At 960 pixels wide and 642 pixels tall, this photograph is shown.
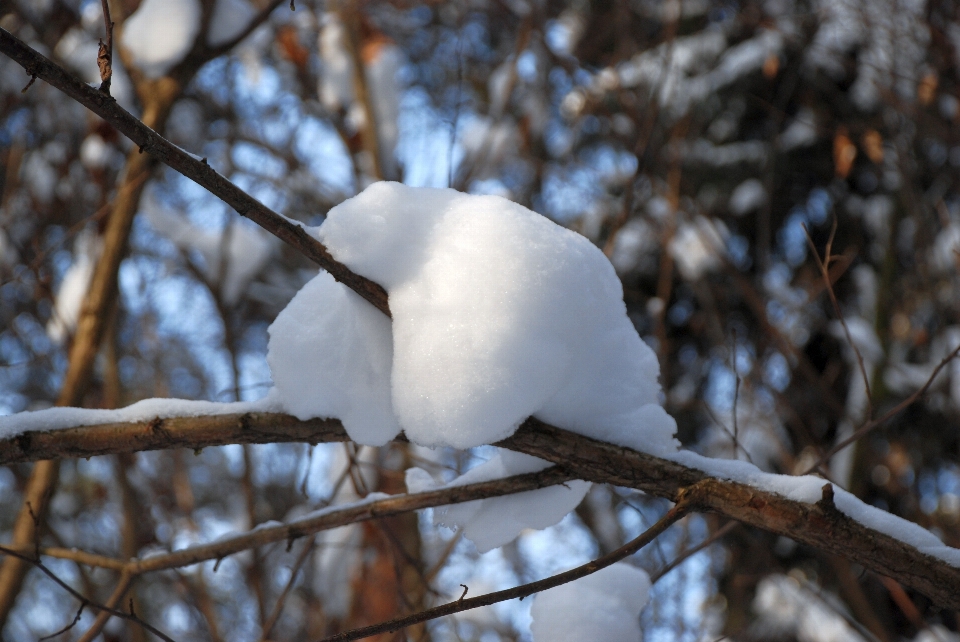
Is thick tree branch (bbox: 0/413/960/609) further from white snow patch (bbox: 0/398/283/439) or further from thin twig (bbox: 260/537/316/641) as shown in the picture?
thin twig (bbox: 260/537/316/641)

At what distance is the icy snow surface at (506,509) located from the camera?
1.07m

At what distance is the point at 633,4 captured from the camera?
4566mm

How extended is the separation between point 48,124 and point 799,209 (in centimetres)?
465

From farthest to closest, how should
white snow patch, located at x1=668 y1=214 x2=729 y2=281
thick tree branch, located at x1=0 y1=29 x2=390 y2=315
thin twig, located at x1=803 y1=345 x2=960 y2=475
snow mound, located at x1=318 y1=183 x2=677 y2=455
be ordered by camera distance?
white snow patch, located at x1=668 y1=214 x2=729 y2=281 < thin twig, located at x1=803 y1=345 x2=960 y2=475 < snow mound, located at x1=318 y1=183 x2=677 y2=455 < thick tree branch, located at x1=0 y1=29 x2=390 y2=315

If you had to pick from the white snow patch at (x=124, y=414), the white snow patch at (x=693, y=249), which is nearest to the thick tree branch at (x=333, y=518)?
the white snow patch at (x=124, y=414)

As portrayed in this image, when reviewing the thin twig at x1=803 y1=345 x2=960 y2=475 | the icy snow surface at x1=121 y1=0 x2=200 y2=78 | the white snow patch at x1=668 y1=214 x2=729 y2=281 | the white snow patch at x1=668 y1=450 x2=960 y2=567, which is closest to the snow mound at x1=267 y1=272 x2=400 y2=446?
the white snow patch at x1=668 y1=450 x2=960 y2=567

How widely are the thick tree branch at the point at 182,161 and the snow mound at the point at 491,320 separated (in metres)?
0.02

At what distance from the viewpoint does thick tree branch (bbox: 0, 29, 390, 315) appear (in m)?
0.69

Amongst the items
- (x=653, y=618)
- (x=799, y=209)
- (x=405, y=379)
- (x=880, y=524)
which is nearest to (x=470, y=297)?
(x=405, y=379)

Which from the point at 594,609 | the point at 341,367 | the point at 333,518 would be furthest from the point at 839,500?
the point at 333,518

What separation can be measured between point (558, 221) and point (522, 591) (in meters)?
3.77

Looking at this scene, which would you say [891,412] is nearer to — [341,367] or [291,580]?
[341,367]

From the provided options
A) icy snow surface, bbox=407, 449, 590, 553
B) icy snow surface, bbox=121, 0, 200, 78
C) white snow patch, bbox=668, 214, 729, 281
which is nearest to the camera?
icy snow surface, bbox=407, 449, 590, 553

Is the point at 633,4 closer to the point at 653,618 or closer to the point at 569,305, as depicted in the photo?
the point at 653,618
